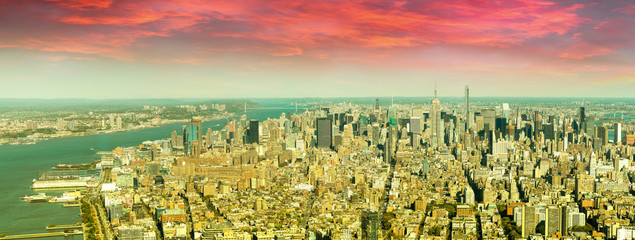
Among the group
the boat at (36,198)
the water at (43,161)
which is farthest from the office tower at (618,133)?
the boat at (36,198)

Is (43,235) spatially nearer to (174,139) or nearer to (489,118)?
(174,139)

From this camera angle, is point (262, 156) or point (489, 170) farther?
point (262, 156)

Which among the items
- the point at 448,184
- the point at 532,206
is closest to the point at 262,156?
the point at 448,184

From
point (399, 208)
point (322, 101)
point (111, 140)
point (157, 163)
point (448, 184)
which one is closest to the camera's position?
point (399, 208)

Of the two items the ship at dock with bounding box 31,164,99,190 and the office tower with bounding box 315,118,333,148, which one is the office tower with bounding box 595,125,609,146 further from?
the ship at dock with bounding box 31,164,99,190

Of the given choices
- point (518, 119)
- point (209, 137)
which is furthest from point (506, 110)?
point (209, 137)

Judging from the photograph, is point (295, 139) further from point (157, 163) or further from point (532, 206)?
point (532, 206)
